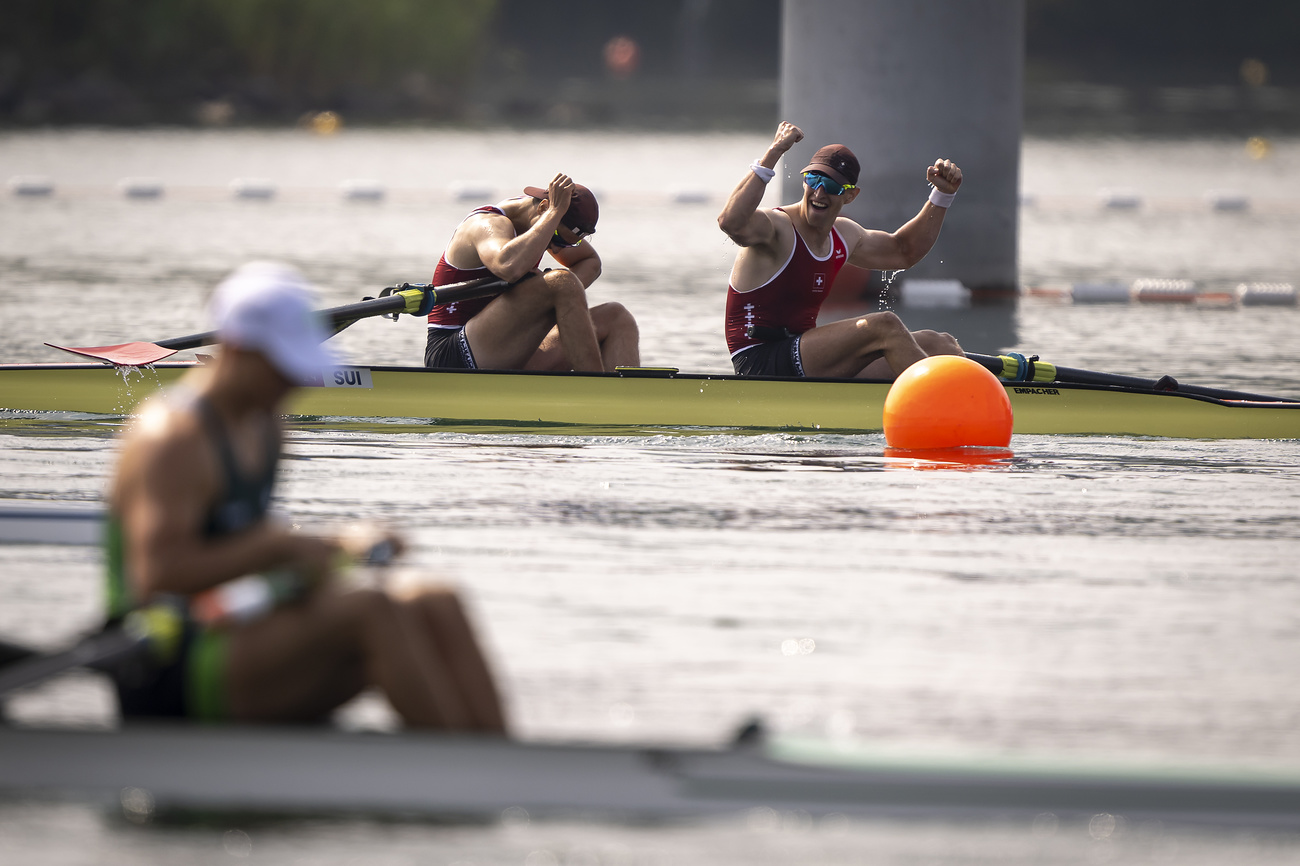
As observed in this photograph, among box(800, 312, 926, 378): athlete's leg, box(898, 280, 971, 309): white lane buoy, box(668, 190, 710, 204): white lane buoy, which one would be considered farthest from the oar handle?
box(668, 190, 710, 204): white lane buoy

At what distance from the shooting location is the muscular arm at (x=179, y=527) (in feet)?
14.9

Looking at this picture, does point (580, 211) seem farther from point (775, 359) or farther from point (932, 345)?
point (932, 345)

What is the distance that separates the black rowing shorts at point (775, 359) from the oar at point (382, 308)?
1350mm

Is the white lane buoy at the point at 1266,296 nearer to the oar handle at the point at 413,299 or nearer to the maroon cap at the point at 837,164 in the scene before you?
the maroon cap at the point at 837,164

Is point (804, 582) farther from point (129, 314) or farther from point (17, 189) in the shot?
point (17, 189)

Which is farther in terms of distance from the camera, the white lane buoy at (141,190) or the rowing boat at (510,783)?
the white lane buoy at (141,190)

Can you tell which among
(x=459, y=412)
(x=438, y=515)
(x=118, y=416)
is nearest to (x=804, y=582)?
(x=438, y=515)

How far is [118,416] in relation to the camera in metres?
11.0

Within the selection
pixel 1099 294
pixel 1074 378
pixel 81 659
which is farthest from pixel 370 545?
pixel 1099 294

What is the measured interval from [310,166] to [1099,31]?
43931 millimetres

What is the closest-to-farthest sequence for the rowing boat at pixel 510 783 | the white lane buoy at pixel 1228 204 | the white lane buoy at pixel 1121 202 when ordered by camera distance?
the rowing boat at pixel 510 783 → the white lane buoy at pixel 1228 204 → the white lane buoy at pixel 1121 202

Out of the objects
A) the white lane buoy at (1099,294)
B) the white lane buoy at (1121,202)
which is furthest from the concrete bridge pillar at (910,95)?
the white lane buoy at (1121,202)

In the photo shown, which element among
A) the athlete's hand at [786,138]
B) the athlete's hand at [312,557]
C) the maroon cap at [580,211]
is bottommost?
the athlete's hand at [312,557]

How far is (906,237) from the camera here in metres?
11.2
